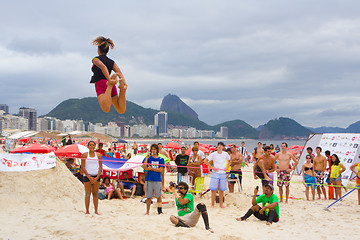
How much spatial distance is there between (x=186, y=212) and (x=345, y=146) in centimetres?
952

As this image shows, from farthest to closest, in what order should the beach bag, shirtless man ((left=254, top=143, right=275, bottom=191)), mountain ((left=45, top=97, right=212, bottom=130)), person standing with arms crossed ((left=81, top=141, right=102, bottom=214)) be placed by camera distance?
mountain ((left=45, top=97, right=212, bottom=130)), the beach bag, shirtless man ((left=254, top=143, right=275, bottom=191)), person standing with arms crossed ((left=81, top=141, right=102, bottom=214))

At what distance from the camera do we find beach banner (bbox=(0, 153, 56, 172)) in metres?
6.04

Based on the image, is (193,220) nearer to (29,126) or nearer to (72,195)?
(72,195)

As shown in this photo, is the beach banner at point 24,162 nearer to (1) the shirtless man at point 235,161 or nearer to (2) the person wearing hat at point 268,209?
(2) the person wearing hat at point 268,209

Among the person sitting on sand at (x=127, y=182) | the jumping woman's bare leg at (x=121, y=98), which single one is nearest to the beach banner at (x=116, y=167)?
the person sitting on sand at (x=127, y=182)

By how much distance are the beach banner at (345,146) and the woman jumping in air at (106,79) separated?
1082 centimetres

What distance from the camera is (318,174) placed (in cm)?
873

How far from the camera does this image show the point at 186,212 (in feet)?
18.6

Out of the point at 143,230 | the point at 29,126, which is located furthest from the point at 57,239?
the point at 29,126

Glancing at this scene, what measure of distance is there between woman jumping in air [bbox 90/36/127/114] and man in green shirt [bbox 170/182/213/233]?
8.49ft

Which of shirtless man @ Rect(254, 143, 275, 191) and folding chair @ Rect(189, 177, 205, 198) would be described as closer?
shirtless man @ Rect(254, 143, 275, 191)

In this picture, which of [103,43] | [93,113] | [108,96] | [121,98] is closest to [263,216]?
[121,98]

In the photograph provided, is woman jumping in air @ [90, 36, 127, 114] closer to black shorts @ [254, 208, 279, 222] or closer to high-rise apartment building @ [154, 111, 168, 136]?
black shorts @ [254, 208, 279, 222]

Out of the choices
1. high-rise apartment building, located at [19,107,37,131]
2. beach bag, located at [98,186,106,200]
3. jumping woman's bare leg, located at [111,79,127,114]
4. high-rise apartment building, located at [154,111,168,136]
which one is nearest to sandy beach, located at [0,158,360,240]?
beach bag, located at [98,186,106,200]
